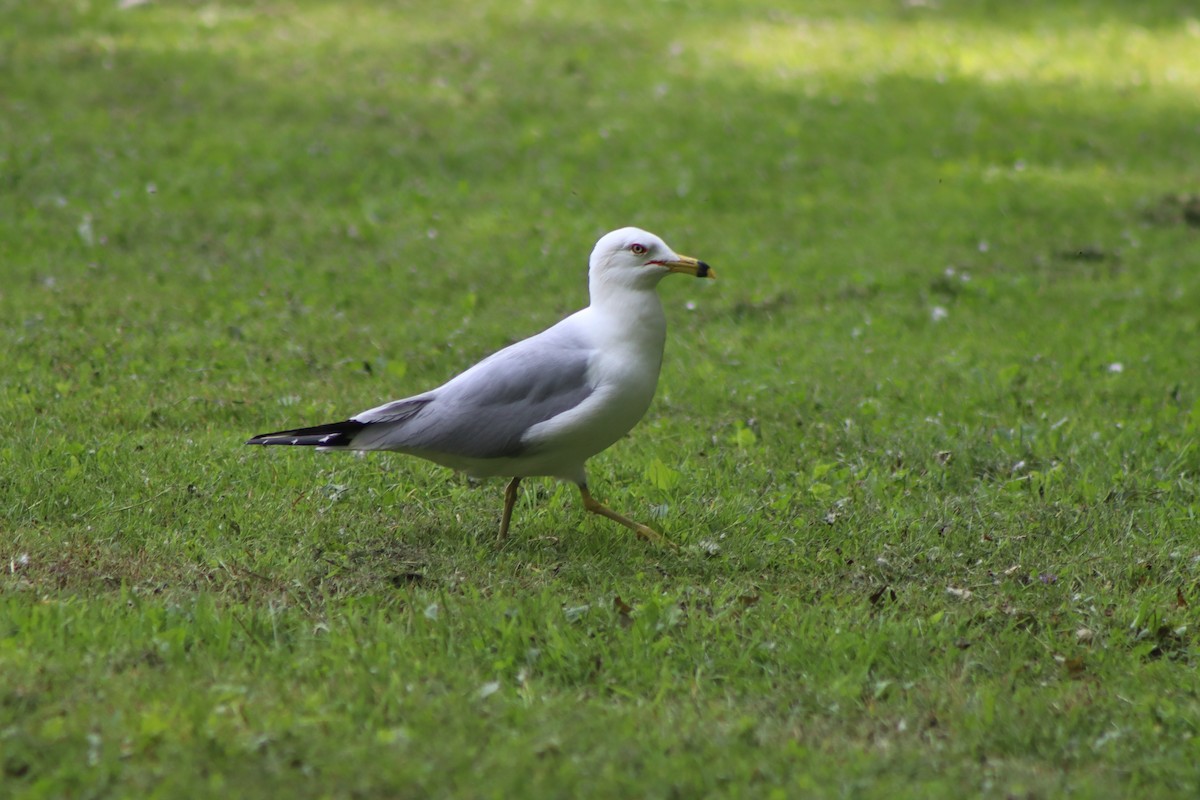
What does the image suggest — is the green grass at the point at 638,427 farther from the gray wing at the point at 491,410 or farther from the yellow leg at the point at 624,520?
the gray wing at the point at 491,410

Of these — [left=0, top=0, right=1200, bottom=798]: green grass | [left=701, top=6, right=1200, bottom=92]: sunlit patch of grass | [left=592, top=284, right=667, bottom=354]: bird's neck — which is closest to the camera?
[left=0, top=0, right=1200, bottom=798]: green grass

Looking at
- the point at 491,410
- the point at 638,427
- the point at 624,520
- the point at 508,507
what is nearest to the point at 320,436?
the point at 491,410

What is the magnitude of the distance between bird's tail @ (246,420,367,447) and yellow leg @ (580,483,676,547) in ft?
3.07

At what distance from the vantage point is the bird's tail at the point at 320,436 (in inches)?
200

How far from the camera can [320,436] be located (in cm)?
512

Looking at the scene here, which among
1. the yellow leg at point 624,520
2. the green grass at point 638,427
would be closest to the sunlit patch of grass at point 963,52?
the green grass at point 638,427

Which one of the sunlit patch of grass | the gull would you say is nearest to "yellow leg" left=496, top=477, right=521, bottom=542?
the gull

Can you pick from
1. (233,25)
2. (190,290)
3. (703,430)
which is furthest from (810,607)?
(233,25)

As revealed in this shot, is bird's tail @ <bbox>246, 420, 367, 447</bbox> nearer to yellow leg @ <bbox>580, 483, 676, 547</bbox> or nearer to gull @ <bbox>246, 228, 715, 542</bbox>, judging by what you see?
gull @ <bbox>246, 228, 715, 542</bbox>

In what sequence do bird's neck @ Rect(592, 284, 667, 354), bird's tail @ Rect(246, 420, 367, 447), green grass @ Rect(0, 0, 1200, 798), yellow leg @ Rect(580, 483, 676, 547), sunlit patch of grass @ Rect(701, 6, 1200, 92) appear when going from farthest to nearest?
sunlit patch of grass @ Rect(701, 6, 1200, 92)
yellow leg @ Rect(580, 483, 676, 547)
bird's neck @ Rect(592, 284, 667, 354)
bird's tail @ Rect(246, 420, 367, 447)
green grass @ Rect(0, 0, 1200, 798)

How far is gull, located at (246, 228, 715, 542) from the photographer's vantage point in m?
5.10

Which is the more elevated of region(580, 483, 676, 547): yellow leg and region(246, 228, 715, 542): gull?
region(246, 228, 715, 542): gull

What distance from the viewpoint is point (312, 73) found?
13.1 m

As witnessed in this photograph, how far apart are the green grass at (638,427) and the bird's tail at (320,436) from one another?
0.41 metres
